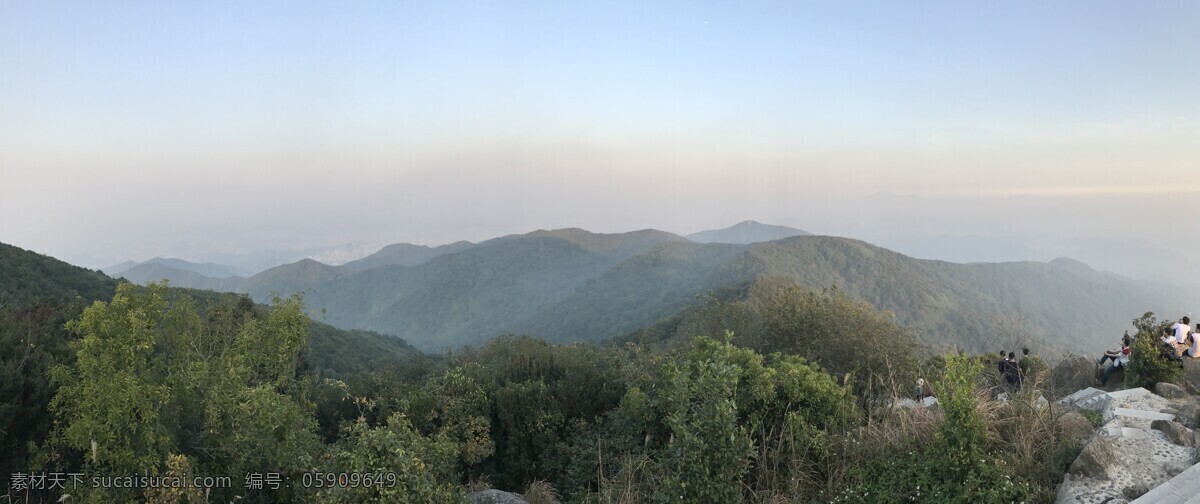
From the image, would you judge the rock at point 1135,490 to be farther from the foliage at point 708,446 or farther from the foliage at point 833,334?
the foliage at point 833,334

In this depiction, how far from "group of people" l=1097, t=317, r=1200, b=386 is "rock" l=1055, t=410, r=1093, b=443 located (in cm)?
646

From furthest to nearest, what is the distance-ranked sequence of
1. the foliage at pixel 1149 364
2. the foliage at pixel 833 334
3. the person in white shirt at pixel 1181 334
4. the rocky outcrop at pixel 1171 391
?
the foliage at pixel 833 334 < the person in white shirt at pixel 1181 334 < the foliage at pixel 1149 364 < the rocky outcrop at pixel 1171 391

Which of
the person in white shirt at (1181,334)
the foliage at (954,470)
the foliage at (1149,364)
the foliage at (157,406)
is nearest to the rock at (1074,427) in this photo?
the foliage at (954,470)

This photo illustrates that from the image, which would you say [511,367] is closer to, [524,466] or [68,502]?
[524,466]

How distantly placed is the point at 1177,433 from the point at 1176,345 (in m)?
8.24

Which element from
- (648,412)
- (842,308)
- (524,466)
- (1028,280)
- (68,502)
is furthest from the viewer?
(1028,280)

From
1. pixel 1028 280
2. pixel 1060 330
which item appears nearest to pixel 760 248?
pixel 1060 330

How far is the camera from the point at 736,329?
20219mm

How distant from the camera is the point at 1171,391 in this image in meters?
10.4

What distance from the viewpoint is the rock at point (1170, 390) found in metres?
10.4

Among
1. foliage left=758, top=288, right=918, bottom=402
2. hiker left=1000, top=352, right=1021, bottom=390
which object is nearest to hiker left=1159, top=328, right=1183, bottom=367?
hiker left=1000, top=352, right=1021, bottom=390

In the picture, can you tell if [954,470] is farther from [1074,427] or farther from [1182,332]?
[1182,332]

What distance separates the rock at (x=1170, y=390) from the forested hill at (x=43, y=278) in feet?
156

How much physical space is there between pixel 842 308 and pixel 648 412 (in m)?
10.3
